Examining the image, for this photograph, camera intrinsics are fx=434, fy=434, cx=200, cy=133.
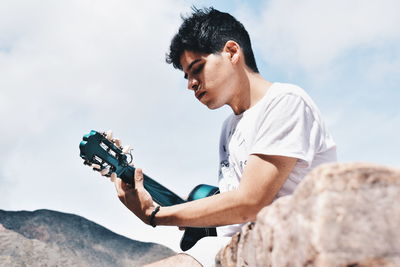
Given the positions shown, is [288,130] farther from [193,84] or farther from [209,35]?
[209,35]

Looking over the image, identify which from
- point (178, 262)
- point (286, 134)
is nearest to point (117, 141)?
point (178, 262)

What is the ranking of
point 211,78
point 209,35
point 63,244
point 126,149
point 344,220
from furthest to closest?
point 63,244, point 126,149, point 209,35, point 211,78, point 344,220

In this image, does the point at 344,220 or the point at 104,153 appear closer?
the point at 344,220

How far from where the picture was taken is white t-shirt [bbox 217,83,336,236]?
1902mm

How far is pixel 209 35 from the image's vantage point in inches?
101

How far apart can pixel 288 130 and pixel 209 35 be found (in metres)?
0.90

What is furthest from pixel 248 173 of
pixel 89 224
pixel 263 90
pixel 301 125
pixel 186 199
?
pixel 89 224

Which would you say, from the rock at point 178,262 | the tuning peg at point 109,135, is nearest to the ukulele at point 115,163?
the tuning peg at point 109,135

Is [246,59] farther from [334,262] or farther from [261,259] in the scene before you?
[334,262]

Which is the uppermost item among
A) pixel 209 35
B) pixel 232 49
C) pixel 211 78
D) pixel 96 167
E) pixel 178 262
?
pixel 209 35

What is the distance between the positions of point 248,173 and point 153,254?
276 inches

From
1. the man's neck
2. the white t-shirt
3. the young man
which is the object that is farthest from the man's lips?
the white t-shirt

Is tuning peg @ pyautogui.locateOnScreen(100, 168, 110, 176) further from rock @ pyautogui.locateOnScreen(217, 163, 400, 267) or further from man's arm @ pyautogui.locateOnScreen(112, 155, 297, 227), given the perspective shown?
rock @ pyautogui.locateOnScreen(217, 163, 400, 267)

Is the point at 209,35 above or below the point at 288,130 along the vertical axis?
above
